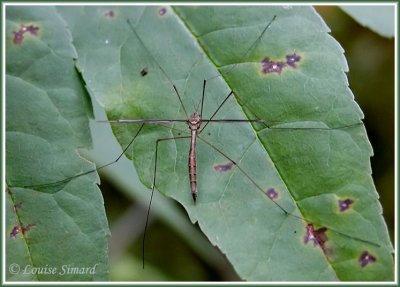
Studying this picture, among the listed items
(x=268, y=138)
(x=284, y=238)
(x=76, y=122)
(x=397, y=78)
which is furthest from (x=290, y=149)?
(x=76, y=122)

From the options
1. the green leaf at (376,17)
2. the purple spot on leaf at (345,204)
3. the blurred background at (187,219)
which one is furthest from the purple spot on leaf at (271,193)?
the blurred background at (187,219)

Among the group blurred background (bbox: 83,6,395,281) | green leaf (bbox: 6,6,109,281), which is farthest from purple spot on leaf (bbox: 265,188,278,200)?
blurred background (bbox: 83,6,395,281)

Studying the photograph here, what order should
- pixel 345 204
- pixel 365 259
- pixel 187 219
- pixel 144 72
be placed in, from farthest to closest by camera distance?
pixel 187 219 < pixel 144 72 < pixel 345 204 < pixel 365 259

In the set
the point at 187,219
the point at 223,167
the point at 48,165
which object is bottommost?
the point at 187,219

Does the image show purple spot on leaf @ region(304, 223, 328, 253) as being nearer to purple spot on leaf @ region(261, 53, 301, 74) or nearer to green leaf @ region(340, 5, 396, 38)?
purple spot on leaf @ region(261, 53, 301, 74)

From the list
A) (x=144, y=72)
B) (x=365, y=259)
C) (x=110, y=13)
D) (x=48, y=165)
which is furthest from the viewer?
(x=110, y=13)
